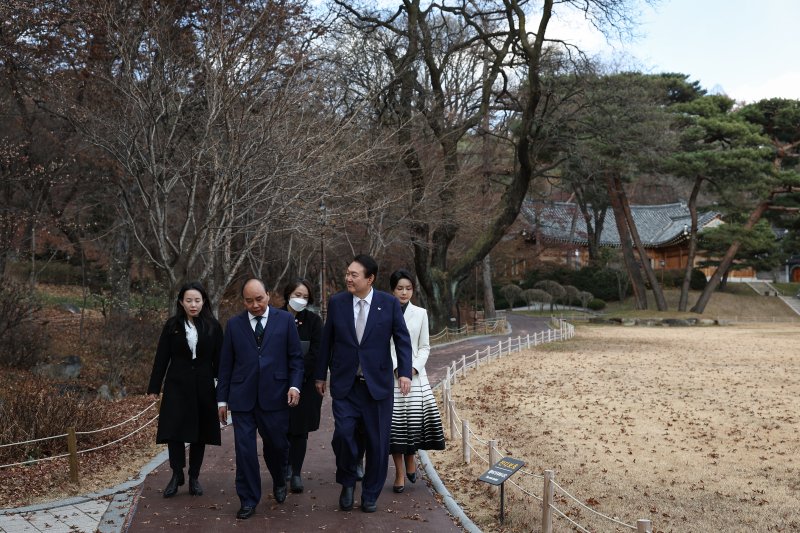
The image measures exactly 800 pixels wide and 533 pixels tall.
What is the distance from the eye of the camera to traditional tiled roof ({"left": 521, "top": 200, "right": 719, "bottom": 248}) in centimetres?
5125

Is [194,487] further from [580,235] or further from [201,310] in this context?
[580,235]

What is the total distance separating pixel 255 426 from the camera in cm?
633

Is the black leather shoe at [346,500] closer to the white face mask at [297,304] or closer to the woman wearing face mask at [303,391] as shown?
the woman wearing face mask at [303,391]

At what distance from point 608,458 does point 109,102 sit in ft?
35.5

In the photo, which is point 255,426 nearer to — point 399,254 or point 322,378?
point 322,378

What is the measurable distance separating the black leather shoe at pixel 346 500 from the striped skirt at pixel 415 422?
0.67 m

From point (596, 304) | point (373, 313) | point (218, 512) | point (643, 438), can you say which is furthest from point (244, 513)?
point (596, 304)

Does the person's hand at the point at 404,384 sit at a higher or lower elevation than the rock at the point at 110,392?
higher

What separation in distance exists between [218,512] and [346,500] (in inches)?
38.6

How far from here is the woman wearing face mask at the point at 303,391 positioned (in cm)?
692

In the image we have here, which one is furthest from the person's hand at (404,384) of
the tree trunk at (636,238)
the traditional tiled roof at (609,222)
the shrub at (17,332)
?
the traditional tiled roof at (609,222)

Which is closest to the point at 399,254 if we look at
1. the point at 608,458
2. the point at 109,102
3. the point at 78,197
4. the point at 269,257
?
the point at 269,257

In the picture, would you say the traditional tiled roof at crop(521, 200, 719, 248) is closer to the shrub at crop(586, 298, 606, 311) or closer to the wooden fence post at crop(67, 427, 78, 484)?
the shrub at crop(586, 298, 606, 311)

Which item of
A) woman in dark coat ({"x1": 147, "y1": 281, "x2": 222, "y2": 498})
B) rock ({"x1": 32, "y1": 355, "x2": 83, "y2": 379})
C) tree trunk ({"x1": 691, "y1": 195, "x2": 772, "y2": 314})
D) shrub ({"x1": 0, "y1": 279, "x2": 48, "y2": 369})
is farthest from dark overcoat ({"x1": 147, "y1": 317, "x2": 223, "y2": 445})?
tree trunk ({"x1": 691, "y1": 195, "x2": 772, "y2": 314})
